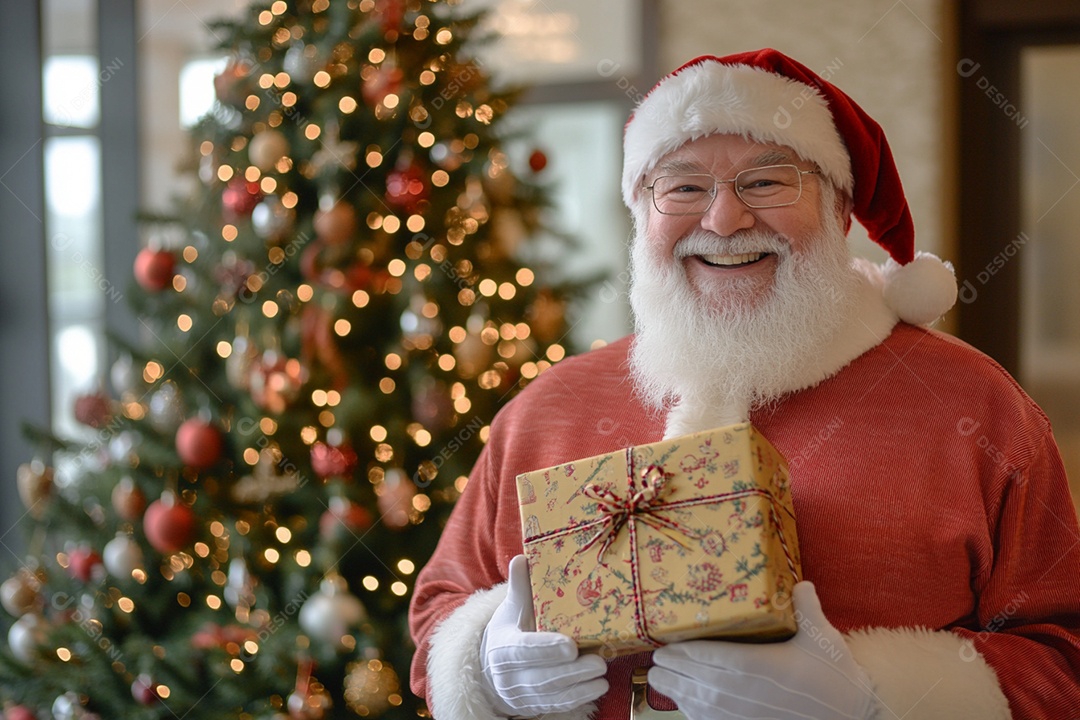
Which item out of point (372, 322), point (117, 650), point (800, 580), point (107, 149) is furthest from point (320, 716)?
point (107, 149)

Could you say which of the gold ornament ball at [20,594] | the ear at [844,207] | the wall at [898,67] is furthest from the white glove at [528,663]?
the wall at [898,67]

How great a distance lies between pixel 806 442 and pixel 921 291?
12.1 inches

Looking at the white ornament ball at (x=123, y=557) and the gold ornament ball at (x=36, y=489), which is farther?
the gold ornament ball at (x=36, y=489)

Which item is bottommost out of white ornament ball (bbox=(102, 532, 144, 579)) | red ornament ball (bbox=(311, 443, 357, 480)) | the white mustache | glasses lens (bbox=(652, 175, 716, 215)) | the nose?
white ornament ball (bbox=(102, 532, 144, 579))

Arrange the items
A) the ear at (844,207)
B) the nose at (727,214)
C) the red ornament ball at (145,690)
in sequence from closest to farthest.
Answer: the nose at (727,214) → the ear at (844,207) → the red ornament ball at (145,690)

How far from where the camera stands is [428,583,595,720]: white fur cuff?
56.9 inches

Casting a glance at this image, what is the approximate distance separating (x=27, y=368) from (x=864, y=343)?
11.8ft

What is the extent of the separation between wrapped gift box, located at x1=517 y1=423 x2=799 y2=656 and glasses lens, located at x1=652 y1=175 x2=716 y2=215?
1.30 ft

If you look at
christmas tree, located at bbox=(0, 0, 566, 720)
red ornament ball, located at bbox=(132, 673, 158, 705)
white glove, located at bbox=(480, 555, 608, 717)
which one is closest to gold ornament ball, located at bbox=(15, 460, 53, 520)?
christmas tree, located at bbox=(0, 0, 566, 720)

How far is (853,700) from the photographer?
124cm

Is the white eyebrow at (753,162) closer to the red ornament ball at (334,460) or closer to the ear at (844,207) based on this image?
the ear at (844,207)

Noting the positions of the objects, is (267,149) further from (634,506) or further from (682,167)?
(634,506)

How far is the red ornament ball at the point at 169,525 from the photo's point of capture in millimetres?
2471

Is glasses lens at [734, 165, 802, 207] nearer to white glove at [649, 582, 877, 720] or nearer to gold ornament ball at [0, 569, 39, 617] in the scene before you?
white glove at [649, 582, 877, 720]
